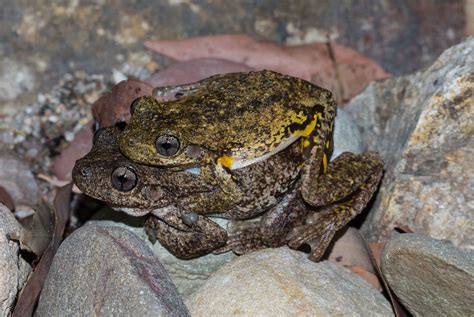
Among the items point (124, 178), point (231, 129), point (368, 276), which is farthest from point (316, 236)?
point (124, 178)

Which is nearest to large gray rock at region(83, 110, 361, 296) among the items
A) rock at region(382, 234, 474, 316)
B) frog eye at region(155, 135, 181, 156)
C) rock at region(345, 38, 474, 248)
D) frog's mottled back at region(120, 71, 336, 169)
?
rock at region(345, 38, 474, 248)

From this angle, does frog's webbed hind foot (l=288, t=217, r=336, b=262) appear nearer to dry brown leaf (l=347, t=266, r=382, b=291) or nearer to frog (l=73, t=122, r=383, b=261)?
frog (l=73, t=122, r=383, b=261)

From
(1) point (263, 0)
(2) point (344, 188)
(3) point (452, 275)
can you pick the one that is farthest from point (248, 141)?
(1) point (263, 0)

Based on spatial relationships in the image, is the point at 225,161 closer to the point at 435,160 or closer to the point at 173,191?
the point at 173,191

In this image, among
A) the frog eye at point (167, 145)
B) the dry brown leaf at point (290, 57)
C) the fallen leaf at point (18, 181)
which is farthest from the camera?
the dry brown leaf at point (290, 57)

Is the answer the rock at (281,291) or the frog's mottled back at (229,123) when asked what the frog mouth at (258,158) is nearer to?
the frog's mottled back at (229,123)

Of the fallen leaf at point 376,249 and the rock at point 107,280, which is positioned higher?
the fallen leaf at point 376,249

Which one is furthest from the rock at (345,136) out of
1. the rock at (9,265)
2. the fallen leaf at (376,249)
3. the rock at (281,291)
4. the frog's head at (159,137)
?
the rock at (9,265)
